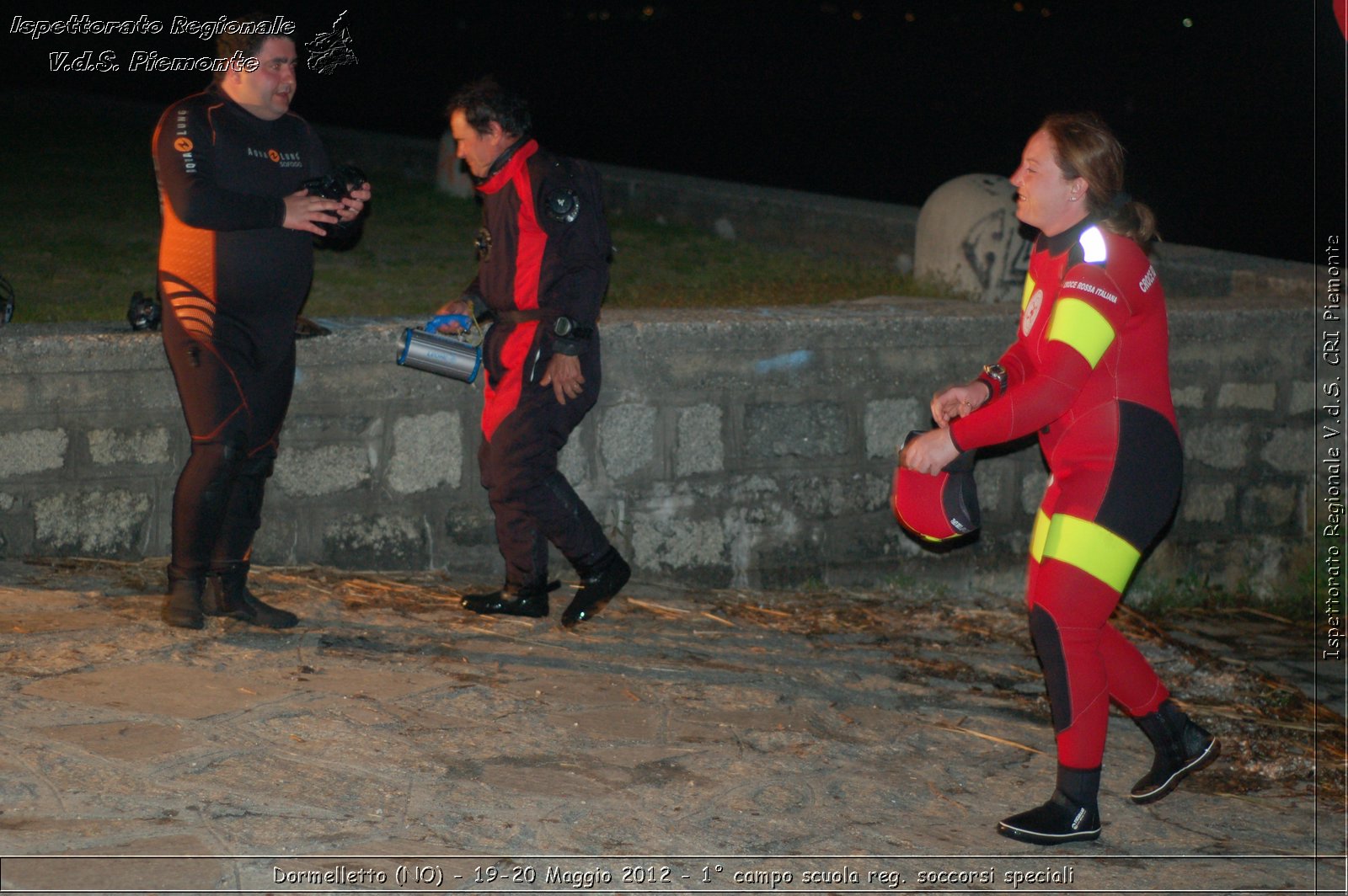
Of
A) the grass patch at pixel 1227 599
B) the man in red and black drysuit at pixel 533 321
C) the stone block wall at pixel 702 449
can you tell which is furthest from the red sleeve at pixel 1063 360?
the grass patch at pixel 1227 599

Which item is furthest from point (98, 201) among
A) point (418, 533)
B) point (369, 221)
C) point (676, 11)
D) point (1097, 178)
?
point (676, 11)

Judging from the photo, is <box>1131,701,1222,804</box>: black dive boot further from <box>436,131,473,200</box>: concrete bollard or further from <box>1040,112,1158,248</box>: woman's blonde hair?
<box>436,131,473,200</box>: concrete bollard

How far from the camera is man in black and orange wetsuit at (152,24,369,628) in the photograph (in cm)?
481

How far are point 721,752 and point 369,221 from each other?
7.05 meters

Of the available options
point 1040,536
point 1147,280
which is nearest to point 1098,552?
point 1040,536

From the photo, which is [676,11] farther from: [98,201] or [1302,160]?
[98,201]

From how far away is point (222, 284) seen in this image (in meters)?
4.89

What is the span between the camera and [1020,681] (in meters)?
5.61

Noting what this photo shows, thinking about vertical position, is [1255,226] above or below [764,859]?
above

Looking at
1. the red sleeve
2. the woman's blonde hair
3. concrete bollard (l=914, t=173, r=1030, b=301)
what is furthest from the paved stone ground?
concrete bollard (l=914, t=173, r=1030, b=301)

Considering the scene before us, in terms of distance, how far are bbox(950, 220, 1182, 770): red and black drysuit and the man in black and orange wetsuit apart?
244cm

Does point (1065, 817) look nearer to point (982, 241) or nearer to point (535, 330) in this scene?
point (535, 330)

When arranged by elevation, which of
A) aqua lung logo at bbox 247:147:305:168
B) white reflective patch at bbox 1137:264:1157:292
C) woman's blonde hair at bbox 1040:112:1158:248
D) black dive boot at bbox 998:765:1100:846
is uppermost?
aqua lung logo at bbox 247:147:305:168

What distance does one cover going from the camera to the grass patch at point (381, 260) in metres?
7.60
